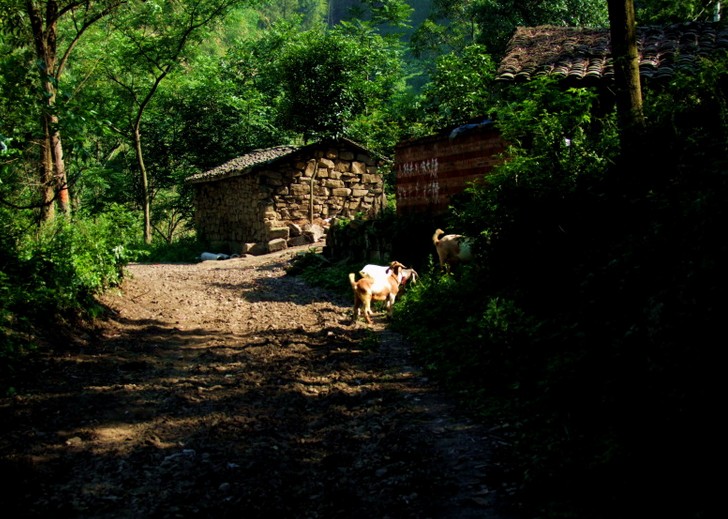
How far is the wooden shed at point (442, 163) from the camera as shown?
9711 mm

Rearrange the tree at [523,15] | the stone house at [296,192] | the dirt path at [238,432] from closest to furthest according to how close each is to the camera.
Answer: the dirt path at [238,432] < the stone house at [296,192] < the tree at [523,15]

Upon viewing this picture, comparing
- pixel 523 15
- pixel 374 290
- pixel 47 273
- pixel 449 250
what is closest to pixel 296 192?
pixel 449 250

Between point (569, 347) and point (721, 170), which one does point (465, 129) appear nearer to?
point (569, 347)

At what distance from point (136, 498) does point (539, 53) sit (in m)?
11.8

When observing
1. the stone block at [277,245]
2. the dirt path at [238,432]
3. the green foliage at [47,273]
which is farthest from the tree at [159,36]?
the dirt path at [238,432]

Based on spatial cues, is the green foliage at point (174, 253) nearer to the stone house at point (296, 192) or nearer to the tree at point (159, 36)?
the stone house at point (296, 192)

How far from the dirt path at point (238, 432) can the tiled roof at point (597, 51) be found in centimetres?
657

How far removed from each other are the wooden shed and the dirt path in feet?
12.5

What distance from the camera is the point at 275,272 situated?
14078 millimetres

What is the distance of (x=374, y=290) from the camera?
8109 millimetres

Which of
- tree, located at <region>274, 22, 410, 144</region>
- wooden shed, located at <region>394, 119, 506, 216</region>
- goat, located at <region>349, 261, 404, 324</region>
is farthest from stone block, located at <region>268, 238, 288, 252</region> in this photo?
goat, located at <region>349, 261, 404, 324</region>

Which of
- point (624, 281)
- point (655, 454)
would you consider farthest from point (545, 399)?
point (655, 454)

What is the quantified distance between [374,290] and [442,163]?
3.53m

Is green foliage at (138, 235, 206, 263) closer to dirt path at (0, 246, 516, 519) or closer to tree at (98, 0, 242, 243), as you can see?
tree at (98, 0, 242, 243)
